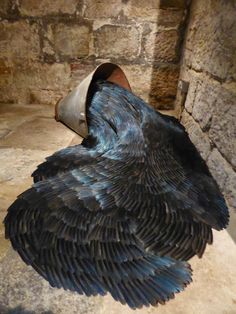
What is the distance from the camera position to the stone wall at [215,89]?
111 cm

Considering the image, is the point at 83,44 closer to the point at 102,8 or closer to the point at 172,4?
the point at 102,8

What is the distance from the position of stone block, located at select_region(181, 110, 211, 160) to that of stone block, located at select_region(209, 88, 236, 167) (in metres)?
0.09

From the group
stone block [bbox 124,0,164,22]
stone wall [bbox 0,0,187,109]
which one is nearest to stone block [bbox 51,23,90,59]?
stone wall [bbox 0,0,187,109]

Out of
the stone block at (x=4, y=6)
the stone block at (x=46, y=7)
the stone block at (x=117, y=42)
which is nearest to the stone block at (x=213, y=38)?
the stone block at (x=117, y=42)

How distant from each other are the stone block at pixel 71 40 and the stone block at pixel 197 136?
991mm

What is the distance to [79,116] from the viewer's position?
150cm

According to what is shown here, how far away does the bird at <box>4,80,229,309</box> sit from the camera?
71 centimetres

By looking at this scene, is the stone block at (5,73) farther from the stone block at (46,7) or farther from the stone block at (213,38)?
the stone block at (213,38)

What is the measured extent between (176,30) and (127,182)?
5.12 ft

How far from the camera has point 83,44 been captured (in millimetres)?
2084

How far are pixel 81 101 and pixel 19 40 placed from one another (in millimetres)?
1060

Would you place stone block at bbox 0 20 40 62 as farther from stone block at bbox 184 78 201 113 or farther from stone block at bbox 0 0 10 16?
stone block at bbox 184 78 201 113

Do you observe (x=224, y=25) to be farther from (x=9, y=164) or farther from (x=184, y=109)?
(x=9, y=164)

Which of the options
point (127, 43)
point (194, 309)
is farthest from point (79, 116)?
point (194, 309)
